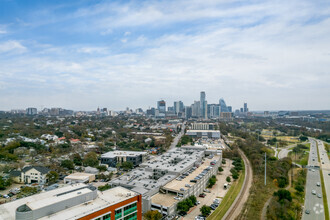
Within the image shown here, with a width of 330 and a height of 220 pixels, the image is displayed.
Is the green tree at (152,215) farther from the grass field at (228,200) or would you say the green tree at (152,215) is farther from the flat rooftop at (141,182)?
the grass field at (228,200)

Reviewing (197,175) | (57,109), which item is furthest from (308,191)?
(57,109)

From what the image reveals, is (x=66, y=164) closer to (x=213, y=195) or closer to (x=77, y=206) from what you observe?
(x=77, y=206)

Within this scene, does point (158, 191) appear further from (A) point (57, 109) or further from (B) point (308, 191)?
(A) point (57, 109)

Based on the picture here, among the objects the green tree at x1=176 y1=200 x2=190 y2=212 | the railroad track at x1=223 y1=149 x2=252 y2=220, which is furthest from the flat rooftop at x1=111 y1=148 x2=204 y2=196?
the railroad track at x1=223 y1=149 x2=252 y2=220

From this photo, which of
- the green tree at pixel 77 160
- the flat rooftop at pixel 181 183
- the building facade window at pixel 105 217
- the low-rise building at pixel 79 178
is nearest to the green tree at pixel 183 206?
the flat rooftop at pixel 181 183

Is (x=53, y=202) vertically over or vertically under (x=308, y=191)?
over

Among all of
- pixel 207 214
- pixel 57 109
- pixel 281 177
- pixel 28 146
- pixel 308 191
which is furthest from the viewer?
pixel 57 109

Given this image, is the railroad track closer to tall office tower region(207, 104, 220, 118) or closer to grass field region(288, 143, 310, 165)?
grass field region(288, 143, 310, 165)
